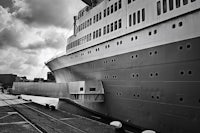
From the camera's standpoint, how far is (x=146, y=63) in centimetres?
1261

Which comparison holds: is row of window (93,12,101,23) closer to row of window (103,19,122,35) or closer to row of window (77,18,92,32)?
row of window (77,18,92,32)

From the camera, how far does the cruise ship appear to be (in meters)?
10.2

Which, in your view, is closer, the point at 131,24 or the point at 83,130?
the point at 83,130

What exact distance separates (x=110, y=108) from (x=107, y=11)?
10008 millimetres

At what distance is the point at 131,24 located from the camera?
1406cm

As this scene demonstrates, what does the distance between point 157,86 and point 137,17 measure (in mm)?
5859

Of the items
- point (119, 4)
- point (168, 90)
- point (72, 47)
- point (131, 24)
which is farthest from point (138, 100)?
point (72, 47)

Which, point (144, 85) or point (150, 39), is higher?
point (150, 39)

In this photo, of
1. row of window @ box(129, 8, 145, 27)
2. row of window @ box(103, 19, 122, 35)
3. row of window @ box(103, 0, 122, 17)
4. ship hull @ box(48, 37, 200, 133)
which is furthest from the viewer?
row of window @ box(103, 0, 122, 17)

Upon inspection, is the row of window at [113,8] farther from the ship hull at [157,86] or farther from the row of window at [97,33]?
the ship hull at [157,86]

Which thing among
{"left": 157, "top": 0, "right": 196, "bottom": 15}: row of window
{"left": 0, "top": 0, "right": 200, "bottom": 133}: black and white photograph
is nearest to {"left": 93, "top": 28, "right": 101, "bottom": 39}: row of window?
{"left": 0, "top": 0, "right": 200, "bottom": 133}: black and white photograph

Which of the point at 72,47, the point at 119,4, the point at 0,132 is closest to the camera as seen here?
Result: the point at 0,132

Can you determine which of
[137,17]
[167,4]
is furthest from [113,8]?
[167,4]

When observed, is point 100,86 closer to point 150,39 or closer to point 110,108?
point 110,108
